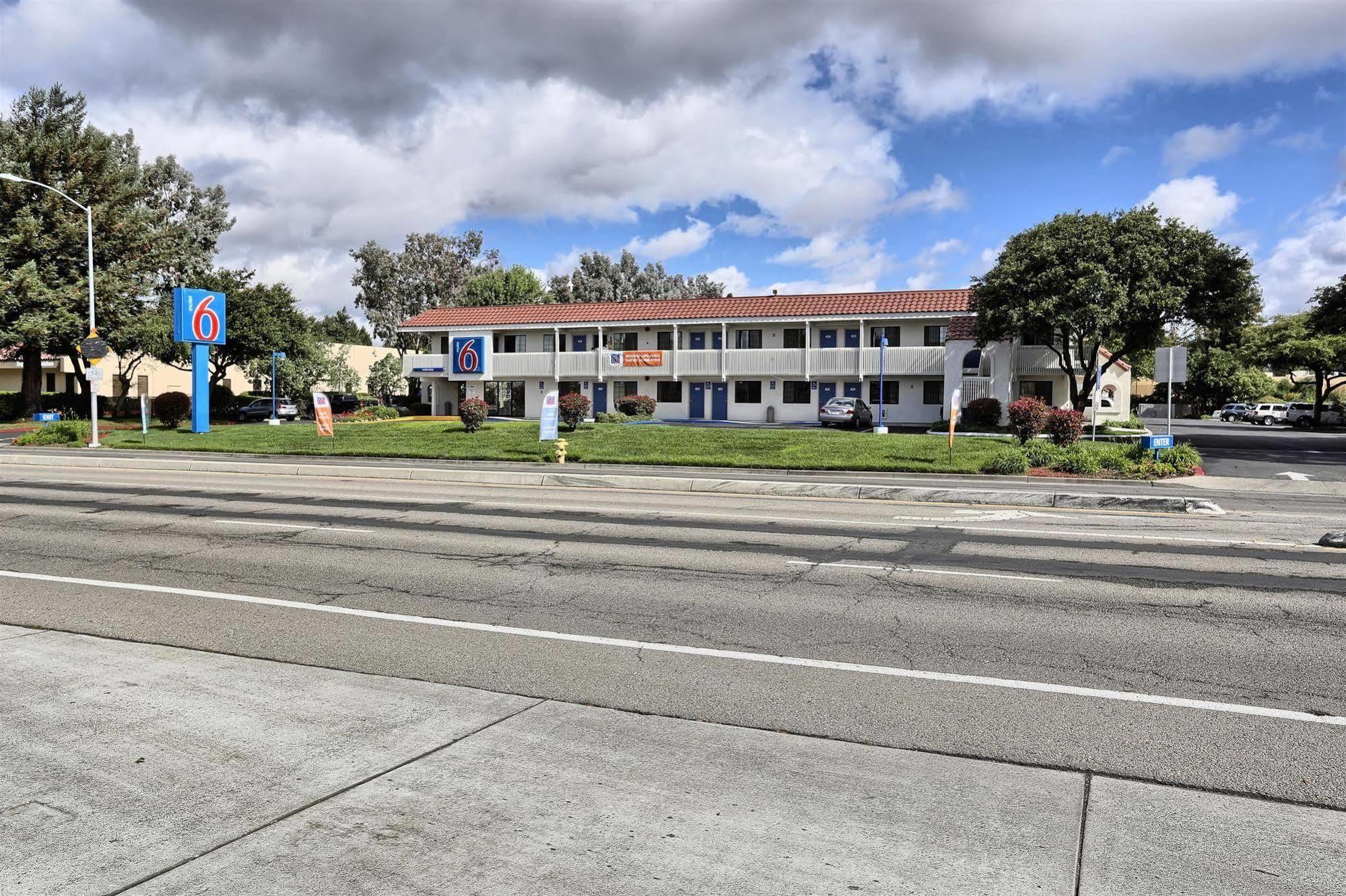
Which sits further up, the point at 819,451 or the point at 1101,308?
the point at 1101,308

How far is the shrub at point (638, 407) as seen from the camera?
3997 cm

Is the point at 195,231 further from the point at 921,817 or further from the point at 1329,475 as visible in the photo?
the point at 921,817

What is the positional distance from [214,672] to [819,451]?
20.9 metres

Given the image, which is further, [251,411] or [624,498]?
[251,411]

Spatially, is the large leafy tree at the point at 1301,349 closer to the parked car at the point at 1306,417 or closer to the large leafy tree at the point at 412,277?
the parked car at the point at 1306,417

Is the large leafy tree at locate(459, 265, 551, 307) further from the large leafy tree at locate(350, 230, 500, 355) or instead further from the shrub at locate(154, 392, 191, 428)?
the shrub at locate(154, 392, 191, 428)

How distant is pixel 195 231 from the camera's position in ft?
219

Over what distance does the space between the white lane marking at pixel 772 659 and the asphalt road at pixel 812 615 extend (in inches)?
1.1

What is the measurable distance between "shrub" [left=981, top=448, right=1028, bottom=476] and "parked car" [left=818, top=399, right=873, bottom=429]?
16.2 metres

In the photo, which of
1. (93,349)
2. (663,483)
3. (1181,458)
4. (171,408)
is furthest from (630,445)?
(171,408)

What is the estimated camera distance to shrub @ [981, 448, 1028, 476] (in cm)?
2211

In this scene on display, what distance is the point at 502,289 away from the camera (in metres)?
77.0

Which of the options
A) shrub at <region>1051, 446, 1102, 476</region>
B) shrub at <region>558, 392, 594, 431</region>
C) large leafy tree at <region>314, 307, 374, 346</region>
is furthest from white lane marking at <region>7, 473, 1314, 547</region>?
large leafy tree at <region>314, 307, 374, 346</region>

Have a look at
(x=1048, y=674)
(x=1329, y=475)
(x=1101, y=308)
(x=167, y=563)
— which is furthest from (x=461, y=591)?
(x=1101, y=308)
